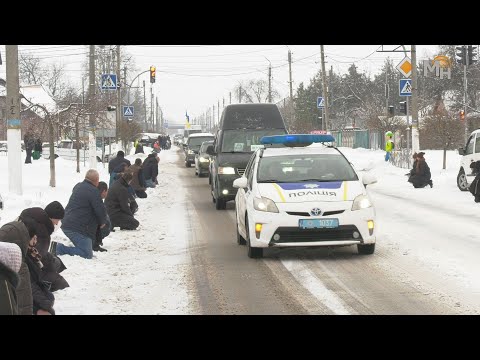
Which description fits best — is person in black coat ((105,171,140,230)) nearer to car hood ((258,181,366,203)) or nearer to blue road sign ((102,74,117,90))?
car hood ((258,181,366,203))

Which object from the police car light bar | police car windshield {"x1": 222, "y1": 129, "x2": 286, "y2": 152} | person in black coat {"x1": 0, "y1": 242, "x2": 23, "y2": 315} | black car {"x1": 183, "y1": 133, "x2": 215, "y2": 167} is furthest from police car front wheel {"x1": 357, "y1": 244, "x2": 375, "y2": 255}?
black car {"x1": 183, "y1": 133, "x2": 215, "y2": 167}

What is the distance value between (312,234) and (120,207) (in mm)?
5337

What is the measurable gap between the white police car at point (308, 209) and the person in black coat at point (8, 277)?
587cm

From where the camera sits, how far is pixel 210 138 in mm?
47062

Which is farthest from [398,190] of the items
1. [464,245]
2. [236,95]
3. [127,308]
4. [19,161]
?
[236,95]

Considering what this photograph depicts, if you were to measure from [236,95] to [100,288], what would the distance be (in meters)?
173

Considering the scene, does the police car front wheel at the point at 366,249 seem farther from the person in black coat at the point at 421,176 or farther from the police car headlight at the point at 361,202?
the person in black coat at the point at 421,176

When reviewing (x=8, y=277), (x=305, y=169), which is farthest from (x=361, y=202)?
(x=8, y=277)

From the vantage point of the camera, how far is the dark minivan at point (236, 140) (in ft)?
67.1

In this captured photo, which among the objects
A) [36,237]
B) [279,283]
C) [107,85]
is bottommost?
[279,283]

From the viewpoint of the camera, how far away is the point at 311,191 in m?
11.7

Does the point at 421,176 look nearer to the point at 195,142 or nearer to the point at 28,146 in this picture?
the point at 195,142

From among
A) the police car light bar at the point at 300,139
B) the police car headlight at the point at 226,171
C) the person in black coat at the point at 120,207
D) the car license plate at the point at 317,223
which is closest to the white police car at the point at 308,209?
the car license plate at the point at 317,223
